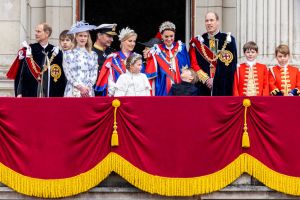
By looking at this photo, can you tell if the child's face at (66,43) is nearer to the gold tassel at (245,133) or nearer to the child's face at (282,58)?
the gold tassel at (245,133)

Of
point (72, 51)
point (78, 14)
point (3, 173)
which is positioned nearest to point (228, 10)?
point (78, 14)

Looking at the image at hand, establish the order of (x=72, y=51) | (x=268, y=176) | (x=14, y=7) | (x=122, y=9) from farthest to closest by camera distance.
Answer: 1. (x=122, y=9)
2. (x=14, y=7)
3. (x=72, y=51)
4. (x=268, y=176)

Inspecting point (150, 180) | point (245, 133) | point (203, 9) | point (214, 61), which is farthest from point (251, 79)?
point (203, 9)

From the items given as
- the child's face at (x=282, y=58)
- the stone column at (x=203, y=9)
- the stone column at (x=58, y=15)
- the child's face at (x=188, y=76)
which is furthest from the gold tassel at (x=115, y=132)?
the stone column at (x=203, y=9)

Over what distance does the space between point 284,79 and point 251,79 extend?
0.50 meters

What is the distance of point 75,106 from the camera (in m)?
19.2

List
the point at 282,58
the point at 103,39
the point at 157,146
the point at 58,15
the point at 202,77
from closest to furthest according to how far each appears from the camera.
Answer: the point at 157,146 < the point at 282,58 < the point at 202,77 < the point at 103,39 < the point at 58,15

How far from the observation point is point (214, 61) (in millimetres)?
20594

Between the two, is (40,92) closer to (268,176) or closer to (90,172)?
(90,172)

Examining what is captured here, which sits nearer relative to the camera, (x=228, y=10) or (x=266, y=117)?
(x=266, y=117)

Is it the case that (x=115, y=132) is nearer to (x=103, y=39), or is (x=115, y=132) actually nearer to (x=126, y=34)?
(x=126, y=34)

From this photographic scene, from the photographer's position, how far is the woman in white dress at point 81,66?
19953mm

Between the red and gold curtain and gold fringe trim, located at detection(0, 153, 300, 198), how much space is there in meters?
0.01

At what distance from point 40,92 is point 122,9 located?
7.04 metres
